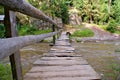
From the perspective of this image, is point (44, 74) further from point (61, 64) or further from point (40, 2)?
point (40, 2)

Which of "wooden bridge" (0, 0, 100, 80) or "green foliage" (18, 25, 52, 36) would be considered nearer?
"wooden bridge" (0, 0, 100, 80)

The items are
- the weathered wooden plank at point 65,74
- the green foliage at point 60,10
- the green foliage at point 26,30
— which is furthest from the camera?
the green foliage at point 60,10

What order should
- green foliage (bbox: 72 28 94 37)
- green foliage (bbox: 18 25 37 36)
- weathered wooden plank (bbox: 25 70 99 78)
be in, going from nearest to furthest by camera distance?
weathered wooden plank (bbox: 25 70 99 78) → green foliage (bbox: 18 25 37 36) → green foliage (bbox: 72 28 94 37)

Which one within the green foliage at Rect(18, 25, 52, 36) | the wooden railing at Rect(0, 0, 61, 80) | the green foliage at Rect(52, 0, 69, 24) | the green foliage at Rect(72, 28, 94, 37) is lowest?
the green foliage at Rect(72, 28, 94, 37)

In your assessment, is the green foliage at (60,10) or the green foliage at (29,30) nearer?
the green foliage at (29,30)

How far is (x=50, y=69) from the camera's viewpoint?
8.86 ft

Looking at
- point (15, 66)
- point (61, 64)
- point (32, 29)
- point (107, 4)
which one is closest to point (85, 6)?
point (107, 4)

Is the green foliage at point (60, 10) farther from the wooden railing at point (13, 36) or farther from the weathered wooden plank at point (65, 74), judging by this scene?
the wooden railing at point (13, 36)

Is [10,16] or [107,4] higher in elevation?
[107,4]

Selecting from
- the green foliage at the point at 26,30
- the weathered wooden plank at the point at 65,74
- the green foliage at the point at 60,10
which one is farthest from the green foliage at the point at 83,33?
the weathered wooden plank at the point at 65,74

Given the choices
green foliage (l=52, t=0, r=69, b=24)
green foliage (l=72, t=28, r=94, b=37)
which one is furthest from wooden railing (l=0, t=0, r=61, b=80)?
green foliage (l=52, t=0, r=69, b=24)

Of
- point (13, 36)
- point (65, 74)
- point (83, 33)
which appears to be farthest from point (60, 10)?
point (13, 36)

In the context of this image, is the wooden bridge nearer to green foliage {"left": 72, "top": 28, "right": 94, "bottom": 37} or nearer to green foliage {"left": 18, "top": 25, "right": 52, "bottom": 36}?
green foliage {"left": 18, "top": 25, "right": 52, "bottom": 36}

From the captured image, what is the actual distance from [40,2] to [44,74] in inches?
692
